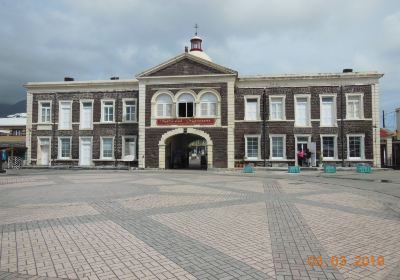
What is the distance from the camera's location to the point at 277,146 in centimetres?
2739

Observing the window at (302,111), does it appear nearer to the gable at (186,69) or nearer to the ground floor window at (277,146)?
the ground floor window at (277,146)

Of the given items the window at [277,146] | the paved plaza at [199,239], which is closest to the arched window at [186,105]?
the window at [277,146]

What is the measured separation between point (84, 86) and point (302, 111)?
22.2 m

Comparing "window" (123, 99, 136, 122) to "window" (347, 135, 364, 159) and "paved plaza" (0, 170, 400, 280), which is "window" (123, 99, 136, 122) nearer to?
"paved plaza" (0, 170, 400, 280)

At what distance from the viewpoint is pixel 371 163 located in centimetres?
2611

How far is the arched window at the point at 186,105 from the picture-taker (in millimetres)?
27266

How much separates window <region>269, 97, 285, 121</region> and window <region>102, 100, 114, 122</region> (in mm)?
16113

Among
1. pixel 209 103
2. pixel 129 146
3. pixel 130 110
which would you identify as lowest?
pixel 129 146

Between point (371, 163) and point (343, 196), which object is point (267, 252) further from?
point (371, 163)

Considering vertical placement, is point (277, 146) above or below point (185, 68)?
below

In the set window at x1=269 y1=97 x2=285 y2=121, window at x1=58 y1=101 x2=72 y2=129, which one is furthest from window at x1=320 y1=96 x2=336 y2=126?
window at x1=58 y1=101 x2=72 y2=129

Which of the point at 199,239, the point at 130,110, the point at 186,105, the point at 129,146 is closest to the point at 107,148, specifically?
the point at 129,146

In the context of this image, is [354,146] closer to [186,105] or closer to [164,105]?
[186,105]

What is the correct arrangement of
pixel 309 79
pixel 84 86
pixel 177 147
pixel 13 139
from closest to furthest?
1. pixel 309 79
2. pixel 84 86
3. pixel 177 147
4. pixel 13 139
